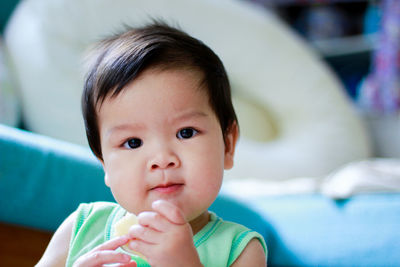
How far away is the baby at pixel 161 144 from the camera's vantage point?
54 cm

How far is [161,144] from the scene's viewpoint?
57cm

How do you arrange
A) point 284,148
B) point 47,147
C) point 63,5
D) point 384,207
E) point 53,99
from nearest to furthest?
point 47,147 → point 384,207 → point 53,99 → point 63,5 → point 284,148

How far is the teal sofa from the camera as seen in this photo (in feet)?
3.02

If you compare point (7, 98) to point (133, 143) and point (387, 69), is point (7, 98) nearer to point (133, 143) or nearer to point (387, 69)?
point (133, 143)

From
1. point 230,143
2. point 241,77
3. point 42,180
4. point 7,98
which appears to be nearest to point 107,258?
point 230,143

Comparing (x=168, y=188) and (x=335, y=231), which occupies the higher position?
(x=168, y=188)

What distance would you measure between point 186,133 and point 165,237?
0.43ft

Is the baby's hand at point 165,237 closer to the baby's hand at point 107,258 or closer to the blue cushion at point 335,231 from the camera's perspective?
the baby's hand at point 107,258

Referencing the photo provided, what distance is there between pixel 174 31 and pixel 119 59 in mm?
102

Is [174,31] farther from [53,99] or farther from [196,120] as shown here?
[53,99]

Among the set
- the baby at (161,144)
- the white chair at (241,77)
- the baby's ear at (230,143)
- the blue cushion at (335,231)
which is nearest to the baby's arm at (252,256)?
the baby at (161,144)

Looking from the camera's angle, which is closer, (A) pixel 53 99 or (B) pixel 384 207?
(B) pixel 384 207

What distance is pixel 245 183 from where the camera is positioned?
154 cm

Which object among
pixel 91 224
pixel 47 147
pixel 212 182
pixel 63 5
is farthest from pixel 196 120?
pixel 63 5
